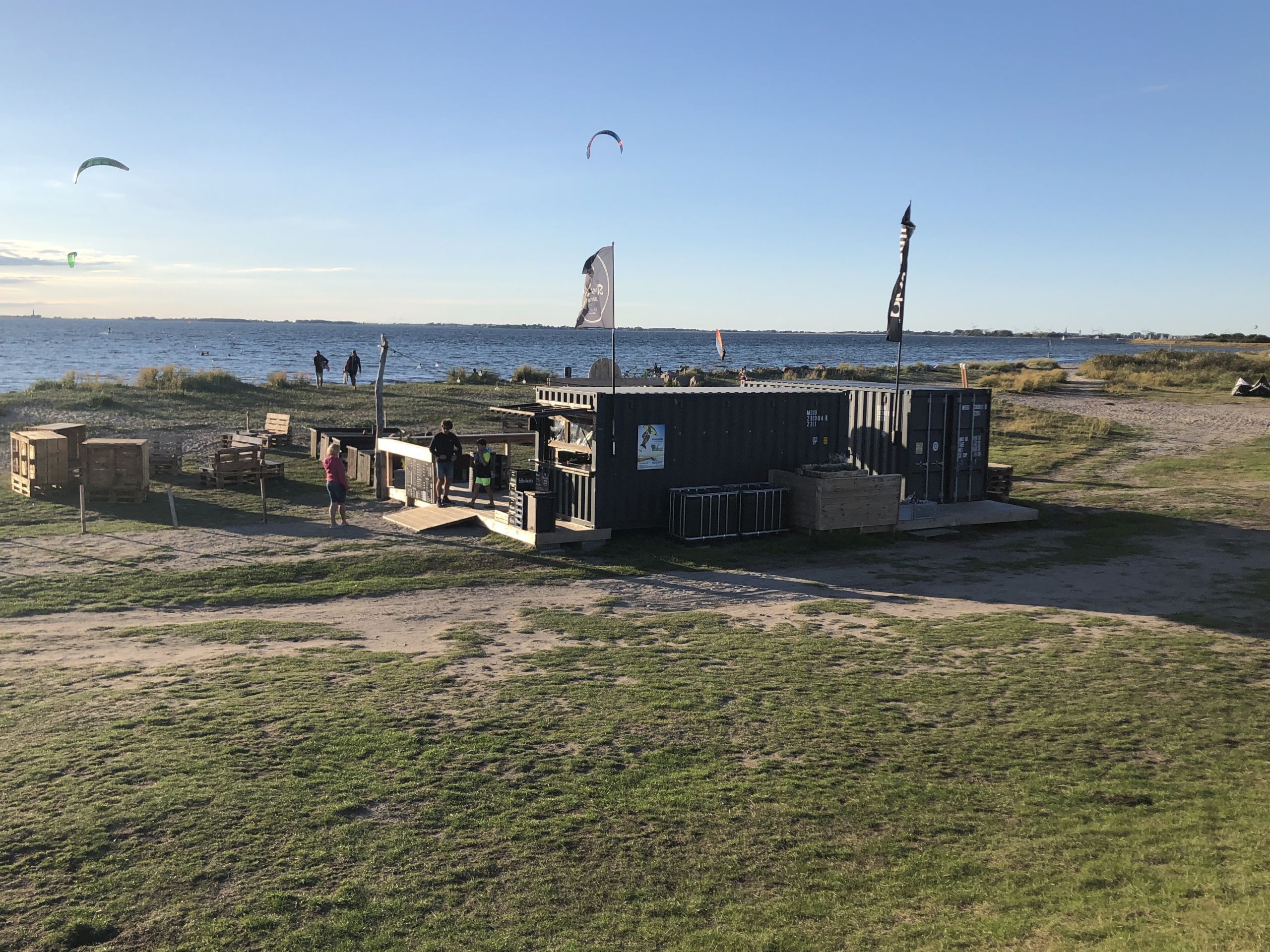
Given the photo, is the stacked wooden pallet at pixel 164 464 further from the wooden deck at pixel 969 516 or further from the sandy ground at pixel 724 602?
the wooden deck at pixel 969 516

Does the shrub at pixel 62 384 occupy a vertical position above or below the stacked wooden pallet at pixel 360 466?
above

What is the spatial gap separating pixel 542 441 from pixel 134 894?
1481cm

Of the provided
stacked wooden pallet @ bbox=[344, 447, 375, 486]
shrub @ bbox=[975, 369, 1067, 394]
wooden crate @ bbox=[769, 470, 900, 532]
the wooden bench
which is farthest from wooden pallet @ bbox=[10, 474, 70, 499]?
shrub @ bbox=[975, 369, 1067, 394]

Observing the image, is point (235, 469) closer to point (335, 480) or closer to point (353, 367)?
point (335, 480)

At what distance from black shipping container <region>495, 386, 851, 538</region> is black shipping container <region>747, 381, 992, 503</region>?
1281 mm

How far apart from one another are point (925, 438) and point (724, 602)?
29.3ft

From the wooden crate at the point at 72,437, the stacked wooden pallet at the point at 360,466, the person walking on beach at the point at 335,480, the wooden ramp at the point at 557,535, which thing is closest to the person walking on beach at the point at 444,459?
the person walking on beach at the point at 335,480

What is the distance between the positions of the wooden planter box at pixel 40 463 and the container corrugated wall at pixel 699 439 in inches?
455

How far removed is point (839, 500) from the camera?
19.8m

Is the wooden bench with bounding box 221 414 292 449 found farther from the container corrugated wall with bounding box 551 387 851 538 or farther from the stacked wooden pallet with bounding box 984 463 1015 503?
the stacked wooden pallet with bounding box 984 463 1015 503

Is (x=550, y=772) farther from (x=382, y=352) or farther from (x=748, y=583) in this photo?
(x=382, y=352)

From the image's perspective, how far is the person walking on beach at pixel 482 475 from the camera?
21250 mm

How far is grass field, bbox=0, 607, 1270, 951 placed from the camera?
604 centimetres

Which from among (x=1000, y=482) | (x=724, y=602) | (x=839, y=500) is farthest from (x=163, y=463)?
(x=1000, y=482)
